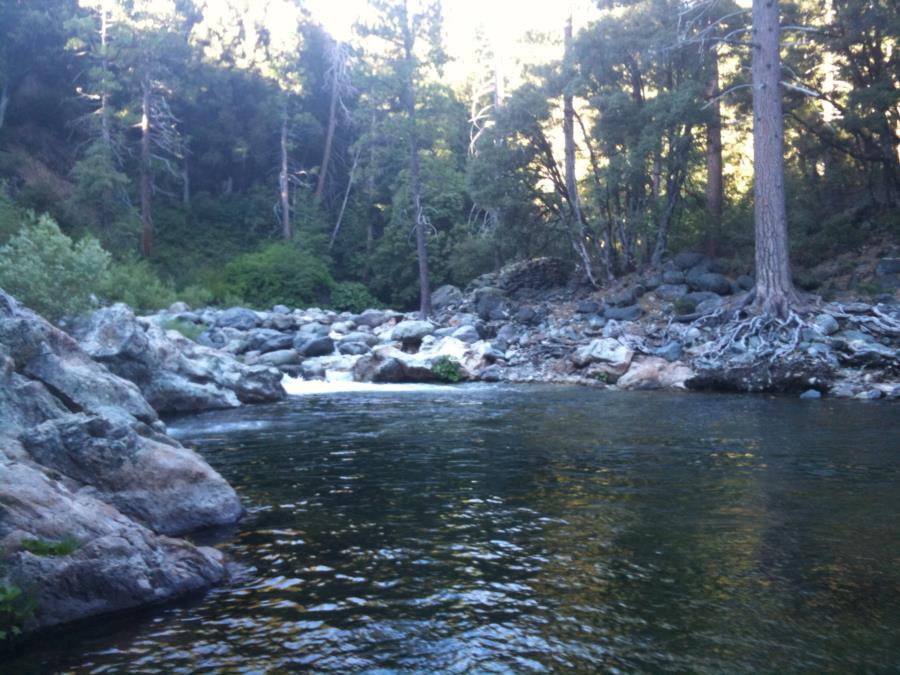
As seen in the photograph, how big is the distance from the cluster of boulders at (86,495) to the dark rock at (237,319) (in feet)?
52.5

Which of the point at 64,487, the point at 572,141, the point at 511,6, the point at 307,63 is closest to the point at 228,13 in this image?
the point at 307,63

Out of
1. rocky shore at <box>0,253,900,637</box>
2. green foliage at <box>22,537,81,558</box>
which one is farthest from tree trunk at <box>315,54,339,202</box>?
green foliage at <box>22,537,81,558</box>

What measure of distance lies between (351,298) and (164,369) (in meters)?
21.7

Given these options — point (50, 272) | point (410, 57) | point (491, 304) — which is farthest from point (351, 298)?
point (50, 272)

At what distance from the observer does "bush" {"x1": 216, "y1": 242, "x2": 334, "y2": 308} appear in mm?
33969

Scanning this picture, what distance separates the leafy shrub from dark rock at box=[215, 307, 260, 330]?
29.6 ft

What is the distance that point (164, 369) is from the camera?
14547 millimetres

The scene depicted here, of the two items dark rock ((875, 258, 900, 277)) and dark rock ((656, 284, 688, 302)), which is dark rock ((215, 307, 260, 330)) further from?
dark rock ((875, 258, 900, 277))

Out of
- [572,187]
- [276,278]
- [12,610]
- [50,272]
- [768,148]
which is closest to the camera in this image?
[12,610]

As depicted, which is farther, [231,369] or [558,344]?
[558,344]

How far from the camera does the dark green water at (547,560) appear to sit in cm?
420

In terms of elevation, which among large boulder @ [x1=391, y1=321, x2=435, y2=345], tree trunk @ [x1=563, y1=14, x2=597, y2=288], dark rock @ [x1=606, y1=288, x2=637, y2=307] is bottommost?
large boulder @ [x1=391, y1=321, x2=435, y2=345]

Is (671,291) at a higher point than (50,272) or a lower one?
lower

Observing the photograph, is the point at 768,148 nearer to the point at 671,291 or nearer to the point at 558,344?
the point at 671,291
